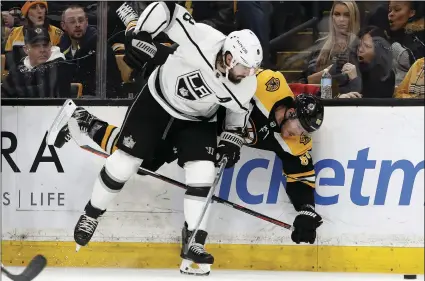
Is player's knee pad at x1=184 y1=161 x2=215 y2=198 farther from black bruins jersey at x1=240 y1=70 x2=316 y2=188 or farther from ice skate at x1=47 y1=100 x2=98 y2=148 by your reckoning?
ice skate at x1=47 y1=100 x2=98 y2=148

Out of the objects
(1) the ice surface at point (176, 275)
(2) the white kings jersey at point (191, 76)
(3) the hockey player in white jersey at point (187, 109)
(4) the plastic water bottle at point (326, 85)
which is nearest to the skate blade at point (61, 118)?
(3) the hockey player in white jersey at point (187, 109)

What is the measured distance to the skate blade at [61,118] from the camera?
148 inches

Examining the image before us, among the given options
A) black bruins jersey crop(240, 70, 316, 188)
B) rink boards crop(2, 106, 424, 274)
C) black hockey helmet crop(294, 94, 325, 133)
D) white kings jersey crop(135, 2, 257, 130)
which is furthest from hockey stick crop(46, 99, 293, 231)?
black hockey helmet crop(294, 94, 325, 133)

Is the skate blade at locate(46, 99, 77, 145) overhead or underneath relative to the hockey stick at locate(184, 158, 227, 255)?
overhead

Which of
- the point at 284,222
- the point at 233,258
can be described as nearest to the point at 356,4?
the point at 284,222

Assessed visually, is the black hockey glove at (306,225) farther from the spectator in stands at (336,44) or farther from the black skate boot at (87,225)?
the black skate boot at (87,225)

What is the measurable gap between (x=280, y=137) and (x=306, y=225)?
15.4 inches

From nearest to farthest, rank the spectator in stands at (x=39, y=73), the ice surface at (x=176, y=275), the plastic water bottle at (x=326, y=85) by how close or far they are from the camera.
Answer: the ice surface at (x=176, y=275), the plastic water bottle at (x=326, y=85), the spectator in stands at (x=39, y=73)

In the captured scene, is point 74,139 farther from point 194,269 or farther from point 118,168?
point 194,269

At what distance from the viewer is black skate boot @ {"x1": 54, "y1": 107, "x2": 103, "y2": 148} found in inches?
147

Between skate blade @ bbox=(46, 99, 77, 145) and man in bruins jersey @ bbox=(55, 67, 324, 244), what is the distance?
2cm

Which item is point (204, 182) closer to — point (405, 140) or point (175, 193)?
point (175, 193)

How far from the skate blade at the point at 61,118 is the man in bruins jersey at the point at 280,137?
19 millimetres

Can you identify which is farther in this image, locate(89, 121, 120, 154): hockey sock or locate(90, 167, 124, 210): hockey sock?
locate(89, 121, 120, 154): hockey sock
